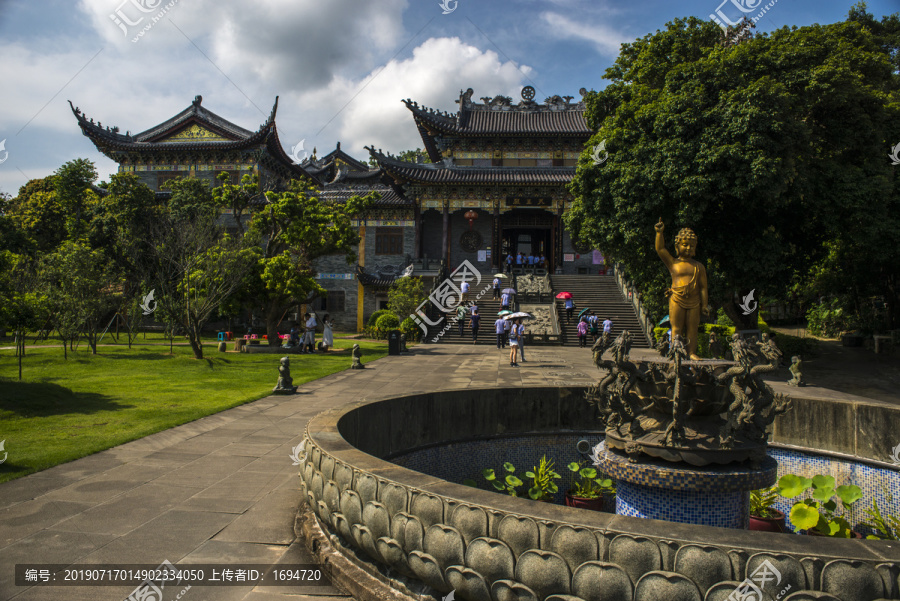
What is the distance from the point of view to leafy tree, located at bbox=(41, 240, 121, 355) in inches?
622

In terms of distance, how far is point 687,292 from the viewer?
184 inches

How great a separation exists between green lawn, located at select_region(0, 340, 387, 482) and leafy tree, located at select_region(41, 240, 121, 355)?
1.05 meters

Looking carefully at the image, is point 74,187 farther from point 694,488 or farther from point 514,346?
point 694,488

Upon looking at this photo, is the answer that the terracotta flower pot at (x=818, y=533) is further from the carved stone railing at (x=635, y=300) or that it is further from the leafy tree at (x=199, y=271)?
the carved stone railing at (x=635, y=300)

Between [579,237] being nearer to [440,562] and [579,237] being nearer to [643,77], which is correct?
[643,77]

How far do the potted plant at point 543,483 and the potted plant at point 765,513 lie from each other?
1.84m

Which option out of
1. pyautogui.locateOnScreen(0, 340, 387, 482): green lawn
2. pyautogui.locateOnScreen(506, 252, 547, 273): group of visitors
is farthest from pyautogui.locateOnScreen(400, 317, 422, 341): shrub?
pyautogui.locateOnScreen(506, 252, 547, 273): group of visitors

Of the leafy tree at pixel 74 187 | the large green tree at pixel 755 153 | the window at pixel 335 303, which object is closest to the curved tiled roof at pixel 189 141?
the leafy tree at pixel 74 187

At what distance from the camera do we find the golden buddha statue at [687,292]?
15.3ft

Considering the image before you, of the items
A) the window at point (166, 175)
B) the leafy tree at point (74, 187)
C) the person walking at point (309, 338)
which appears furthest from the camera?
the window at point (166, 175)

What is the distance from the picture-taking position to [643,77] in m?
14.4

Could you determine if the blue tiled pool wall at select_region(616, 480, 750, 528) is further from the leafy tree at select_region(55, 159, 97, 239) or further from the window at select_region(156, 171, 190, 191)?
the window at select_region(156, 171, 190, 191)

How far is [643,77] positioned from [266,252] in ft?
47.9

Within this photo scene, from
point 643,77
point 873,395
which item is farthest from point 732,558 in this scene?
point 643,77
